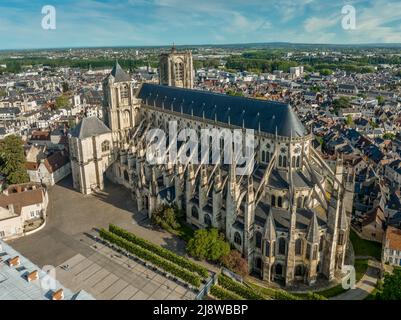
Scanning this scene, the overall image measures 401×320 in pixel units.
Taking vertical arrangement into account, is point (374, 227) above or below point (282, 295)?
above

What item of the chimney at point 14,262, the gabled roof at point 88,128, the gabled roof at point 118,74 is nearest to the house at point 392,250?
the chimney at point 14,262

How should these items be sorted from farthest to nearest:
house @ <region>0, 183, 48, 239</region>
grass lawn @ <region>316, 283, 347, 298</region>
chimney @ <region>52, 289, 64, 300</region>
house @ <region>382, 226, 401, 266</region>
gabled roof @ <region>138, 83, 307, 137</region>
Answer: house @ <region>0, 183, 48, 239</region> → gabled roof @ <region>138, 83, 307, 137</region> → house @ <region>382, 226, 401, 266</region> → grass lawn @ <region>316, 283, 347, 298</region> → chimney @ <region>52, 289, 64, 300</region>

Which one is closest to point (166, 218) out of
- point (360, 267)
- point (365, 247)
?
point (360, 267)

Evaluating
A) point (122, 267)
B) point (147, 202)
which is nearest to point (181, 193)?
point (147, 202)

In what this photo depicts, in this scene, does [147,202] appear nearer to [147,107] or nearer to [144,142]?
[144,142]

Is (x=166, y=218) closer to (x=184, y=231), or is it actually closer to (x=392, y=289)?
(x=184, y=231)

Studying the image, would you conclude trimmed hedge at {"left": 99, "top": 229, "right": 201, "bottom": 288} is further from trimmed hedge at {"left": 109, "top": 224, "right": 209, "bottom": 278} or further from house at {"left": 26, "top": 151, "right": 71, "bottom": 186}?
house at {"left": 26, "top": 151, "right": 71, "bottom": 186}

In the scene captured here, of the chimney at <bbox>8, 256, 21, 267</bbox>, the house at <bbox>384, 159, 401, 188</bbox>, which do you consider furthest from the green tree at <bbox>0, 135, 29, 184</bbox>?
the house at <bbox>384, 159, 401, 188</bbox>
